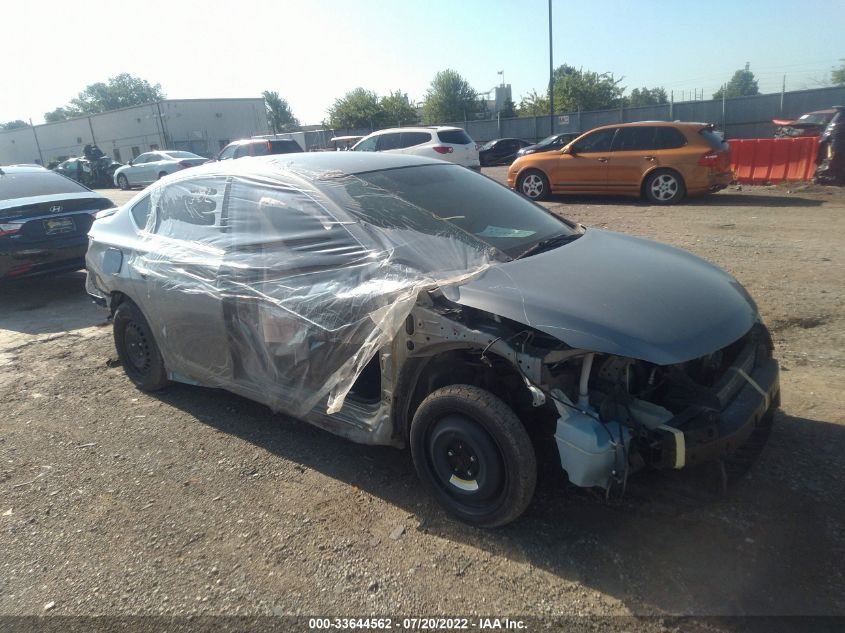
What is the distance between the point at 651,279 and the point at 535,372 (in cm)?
92

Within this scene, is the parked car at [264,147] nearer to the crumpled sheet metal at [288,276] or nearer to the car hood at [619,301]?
the crumpled sheet metal at [288,276]

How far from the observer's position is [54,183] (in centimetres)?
805

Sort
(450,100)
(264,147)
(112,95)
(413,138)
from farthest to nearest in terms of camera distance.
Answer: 1. (112,95)
2. (450,100)
3. (264,147)
4. (413,138)

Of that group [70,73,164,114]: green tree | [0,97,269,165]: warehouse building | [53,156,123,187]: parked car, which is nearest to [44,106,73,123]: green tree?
[70,73,164,114]: green tree

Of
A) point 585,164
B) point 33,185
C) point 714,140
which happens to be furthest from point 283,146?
point 714,140

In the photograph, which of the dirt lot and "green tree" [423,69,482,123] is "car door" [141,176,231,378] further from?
"green tree" [423,69,482,123]

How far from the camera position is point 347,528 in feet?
9.30

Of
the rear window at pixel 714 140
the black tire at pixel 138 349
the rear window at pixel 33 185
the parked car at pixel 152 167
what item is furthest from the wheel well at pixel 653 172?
the parked car at pixel 152 167

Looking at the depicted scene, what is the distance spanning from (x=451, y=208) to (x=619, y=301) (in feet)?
4.24

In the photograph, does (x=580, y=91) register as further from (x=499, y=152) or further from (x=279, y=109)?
(x=279, y=109)

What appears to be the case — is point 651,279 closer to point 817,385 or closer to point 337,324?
point 337,324

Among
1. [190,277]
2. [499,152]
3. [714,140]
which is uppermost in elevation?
[714,140]

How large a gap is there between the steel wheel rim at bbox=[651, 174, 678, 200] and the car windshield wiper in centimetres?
888

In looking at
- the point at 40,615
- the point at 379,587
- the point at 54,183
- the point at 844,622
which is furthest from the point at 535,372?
the point at 54,183
